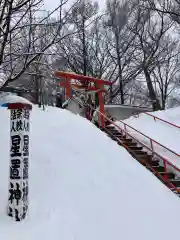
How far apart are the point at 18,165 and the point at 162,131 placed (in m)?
10.8

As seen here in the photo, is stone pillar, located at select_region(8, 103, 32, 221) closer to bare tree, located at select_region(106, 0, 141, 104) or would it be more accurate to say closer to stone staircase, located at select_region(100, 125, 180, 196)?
stone staircase, located at select_region(100, 125, 180, 196)

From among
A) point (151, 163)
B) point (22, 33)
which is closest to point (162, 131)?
point (151, 163)

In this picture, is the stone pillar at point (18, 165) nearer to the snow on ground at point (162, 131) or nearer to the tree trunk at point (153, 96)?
the snow on ground at point (162, 131)

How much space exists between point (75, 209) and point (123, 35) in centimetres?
2579

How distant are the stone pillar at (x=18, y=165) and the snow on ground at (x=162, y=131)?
755cm

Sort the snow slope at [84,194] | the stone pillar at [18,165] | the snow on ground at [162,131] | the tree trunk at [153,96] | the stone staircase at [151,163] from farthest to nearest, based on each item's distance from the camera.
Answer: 1. the tree trunk at [153,96]
2. the snow on ground at [162,131]
3. the stone staircase at [151,163]
4. the snow slope at [84,194]
5. the stone pillar at [18,165]

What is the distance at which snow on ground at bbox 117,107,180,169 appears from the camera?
1197cm

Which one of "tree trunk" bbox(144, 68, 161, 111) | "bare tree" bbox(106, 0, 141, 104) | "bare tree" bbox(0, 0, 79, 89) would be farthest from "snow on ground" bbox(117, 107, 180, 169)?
"bare tree" bbox(106, 0, 141, 104)

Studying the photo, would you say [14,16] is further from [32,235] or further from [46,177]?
[32,235]

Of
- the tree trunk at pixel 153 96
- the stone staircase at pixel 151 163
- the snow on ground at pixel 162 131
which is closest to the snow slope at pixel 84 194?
the stone staircase at pixel 151 163

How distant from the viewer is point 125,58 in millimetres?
29281

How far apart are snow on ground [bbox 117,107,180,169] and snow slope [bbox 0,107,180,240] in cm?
389

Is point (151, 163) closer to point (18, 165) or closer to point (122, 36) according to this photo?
point (18, 165)

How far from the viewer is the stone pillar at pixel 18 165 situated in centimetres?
430
